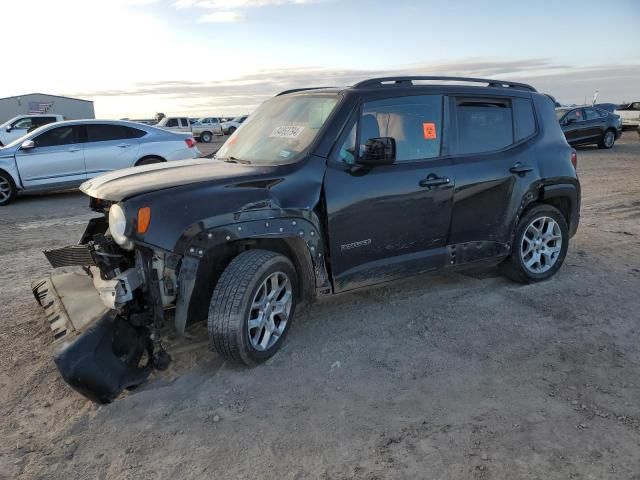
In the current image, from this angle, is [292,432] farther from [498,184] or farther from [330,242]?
[498,184]

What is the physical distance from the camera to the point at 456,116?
4.64 meters

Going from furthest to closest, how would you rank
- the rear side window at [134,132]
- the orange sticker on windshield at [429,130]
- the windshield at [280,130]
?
the rear side window at [134,132]
the orange sticker on windshield at [429,130]
the windshield at [280,130]

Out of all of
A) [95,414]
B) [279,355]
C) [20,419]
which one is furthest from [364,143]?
[20,419]

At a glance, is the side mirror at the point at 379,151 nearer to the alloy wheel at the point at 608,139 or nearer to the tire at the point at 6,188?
the tire at the point at 6,188

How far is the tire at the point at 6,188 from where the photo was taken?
35.3ft

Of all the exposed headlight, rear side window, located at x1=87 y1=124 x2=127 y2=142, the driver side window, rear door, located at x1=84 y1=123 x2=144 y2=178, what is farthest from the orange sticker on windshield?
the driver side window

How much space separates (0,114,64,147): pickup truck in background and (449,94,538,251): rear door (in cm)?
1943

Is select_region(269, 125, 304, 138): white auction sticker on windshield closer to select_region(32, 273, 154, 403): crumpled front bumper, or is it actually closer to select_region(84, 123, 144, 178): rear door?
select_region(32, 273, 154, 403): crumpled front bumper

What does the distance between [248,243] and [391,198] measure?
1162 mm

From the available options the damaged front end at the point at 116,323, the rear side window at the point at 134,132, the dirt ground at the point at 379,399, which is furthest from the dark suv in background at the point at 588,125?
the damaged front end at the point at 116,323

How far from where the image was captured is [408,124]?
14.4ft

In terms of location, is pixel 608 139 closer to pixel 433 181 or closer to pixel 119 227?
pixel 433 181

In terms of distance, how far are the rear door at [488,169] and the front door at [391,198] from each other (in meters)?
0.17

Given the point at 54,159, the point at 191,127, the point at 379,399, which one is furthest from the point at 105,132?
the point at 191,127
